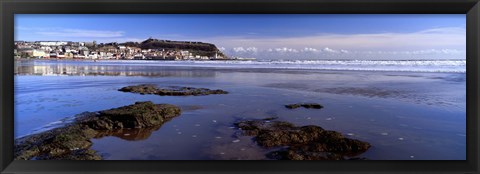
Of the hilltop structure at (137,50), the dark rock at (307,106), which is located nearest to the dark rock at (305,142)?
the dark rock at (307,106)

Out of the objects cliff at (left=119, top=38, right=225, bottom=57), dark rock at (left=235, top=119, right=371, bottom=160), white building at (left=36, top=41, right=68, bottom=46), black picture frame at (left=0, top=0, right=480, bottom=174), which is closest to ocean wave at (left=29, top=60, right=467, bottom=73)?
cliff at (left=119, top=38, right=225, bottom=57)

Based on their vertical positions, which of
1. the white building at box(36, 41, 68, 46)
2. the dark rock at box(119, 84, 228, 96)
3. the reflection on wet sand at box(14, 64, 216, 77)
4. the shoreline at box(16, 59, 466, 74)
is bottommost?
the dark rock at box(119, 84, 228, 96)

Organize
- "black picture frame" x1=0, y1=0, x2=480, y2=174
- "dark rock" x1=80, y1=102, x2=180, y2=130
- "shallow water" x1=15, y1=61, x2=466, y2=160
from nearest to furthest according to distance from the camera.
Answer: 1. "black picture frame" x1=0, y1=0, x2=480, y2=174
2. "shallow water" x1=15, y1=61, x2=466, y2=160
3. "dark rock" x1=80, y1=102, x2=180, y2=130

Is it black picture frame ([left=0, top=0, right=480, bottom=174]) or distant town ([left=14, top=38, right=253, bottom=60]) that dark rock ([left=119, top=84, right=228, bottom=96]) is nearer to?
distant town ([left=14, top=38, right=253, bottom=60])

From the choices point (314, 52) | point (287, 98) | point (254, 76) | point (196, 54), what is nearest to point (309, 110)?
point (287, 98)

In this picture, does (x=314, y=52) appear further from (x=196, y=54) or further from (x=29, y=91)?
(x=29, y=91)

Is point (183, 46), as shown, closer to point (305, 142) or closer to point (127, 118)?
point (127, 118)
